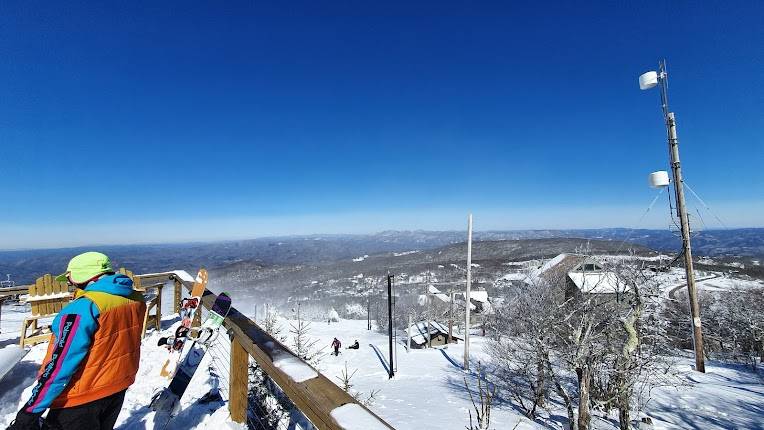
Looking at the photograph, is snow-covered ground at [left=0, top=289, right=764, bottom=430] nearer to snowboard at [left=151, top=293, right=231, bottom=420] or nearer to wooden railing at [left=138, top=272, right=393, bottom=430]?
snowboard at [left=151, top=293, right=231, bottom=420]

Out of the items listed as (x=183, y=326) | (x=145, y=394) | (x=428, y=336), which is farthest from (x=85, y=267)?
(x=428, y=336)

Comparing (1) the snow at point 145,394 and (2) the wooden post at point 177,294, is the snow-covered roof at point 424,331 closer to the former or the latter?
(2) the wooden post at point 177,294

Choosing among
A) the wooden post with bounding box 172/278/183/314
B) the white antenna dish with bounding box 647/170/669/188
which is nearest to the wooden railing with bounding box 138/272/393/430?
the wooden post with bounding box 172/278/183/314

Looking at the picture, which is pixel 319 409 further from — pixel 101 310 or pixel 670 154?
pixel 670 154

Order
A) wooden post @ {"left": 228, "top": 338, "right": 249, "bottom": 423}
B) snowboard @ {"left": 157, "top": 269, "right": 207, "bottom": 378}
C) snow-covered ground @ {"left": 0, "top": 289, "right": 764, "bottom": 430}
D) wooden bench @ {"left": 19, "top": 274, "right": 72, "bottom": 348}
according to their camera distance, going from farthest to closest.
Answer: wooden bench @ {"left": 19, "top": 274, "right": 72, "bottom": 348}
snow-covered ground @ {"left": 0, "top": 289, "right": 764, "bottom": 430}
snowboard @ {"left": 157, "top": 269, "right": 207, "bottom": 378}
wooden post @ {"left": 228, "top": 338, "right": 249, "bottom": 423}

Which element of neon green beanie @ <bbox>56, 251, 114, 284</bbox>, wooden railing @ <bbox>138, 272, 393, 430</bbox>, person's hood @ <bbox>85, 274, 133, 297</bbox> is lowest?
wooden railing @ <bbox>138, 272, 393, 430</bbox>

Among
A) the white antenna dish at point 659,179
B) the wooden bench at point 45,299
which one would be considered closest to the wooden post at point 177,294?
the wooden bench at point 45,299
